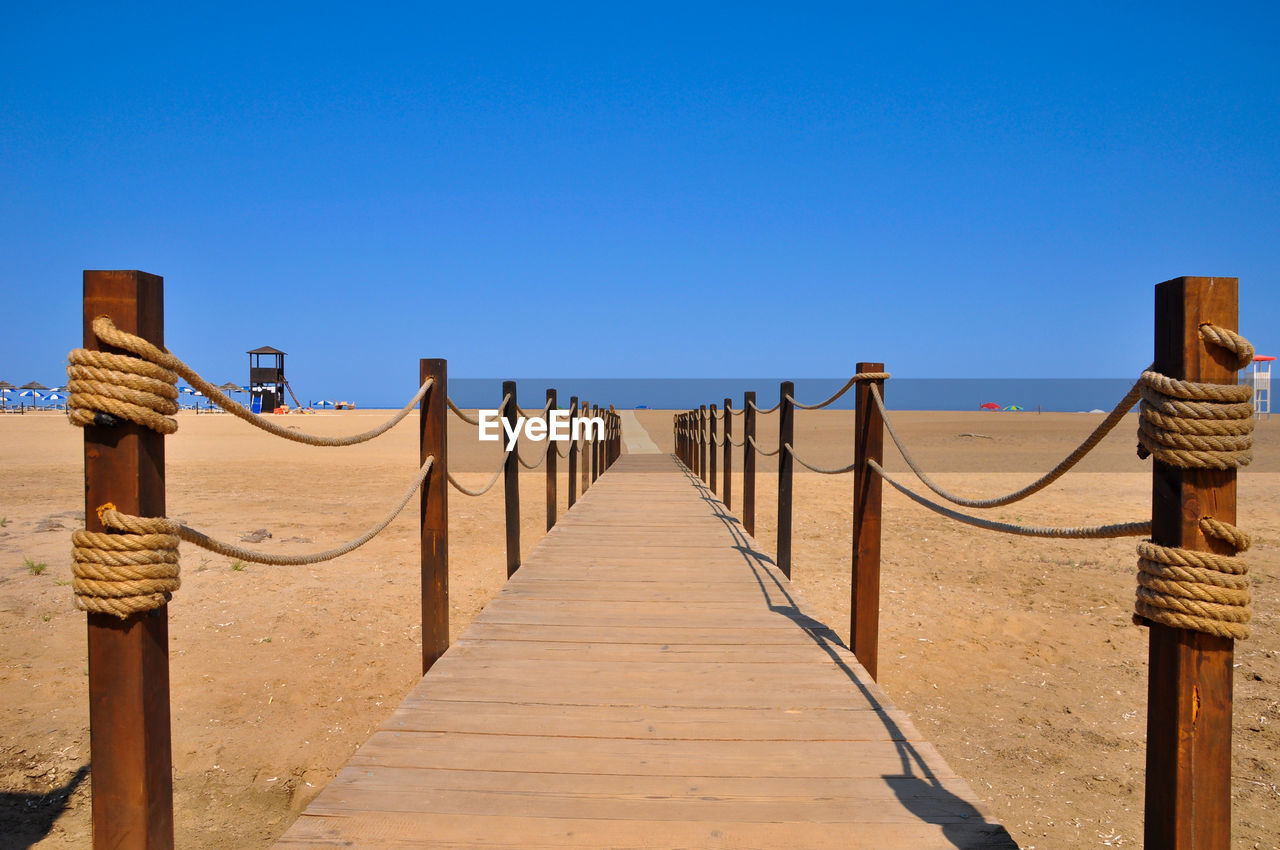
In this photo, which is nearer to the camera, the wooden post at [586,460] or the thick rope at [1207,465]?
the thick rope at [1207,465]

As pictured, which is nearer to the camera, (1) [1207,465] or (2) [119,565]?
(1) [1207,465]

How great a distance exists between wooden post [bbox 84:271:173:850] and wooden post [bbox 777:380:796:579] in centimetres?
395

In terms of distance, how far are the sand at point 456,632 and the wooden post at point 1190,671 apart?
227 centimetres

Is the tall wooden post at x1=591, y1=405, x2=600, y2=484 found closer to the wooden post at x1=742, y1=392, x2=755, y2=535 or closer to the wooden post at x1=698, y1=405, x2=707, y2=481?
the wooden post at x1=698, y1=405, x2=707, y2=481

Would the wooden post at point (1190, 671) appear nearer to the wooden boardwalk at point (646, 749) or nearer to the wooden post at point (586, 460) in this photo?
the wooden boardwalk at point (646, 749)

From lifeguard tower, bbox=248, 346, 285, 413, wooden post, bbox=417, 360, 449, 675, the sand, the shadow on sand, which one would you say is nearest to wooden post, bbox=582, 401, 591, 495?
the sand

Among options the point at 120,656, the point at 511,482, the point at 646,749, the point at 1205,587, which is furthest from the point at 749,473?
the point at 120,656

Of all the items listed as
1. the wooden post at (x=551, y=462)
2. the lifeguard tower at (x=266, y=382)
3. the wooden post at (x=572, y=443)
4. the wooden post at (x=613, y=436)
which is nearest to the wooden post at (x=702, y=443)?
the wooden post at (x=613, y=436)

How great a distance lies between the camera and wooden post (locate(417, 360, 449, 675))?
3.10 metres

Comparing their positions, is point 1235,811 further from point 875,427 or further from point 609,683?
point 609,683

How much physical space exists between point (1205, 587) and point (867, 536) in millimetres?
1878

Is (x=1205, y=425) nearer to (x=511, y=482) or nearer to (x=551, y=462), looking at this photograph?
(x=511, y=482)

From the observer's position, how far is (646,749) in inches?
88.0

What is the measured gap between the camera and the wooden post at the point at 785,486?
16.5 feet
